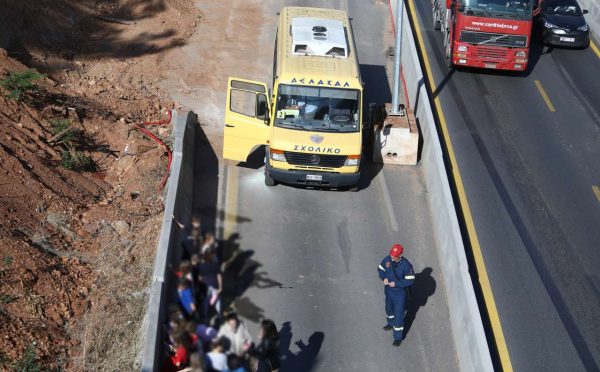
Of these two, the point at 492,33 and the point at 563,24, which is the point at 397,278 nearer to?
the point at 492,33

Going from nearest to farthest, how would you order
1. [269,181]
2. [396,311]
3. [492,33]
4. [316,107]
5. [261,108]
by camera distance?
[396,311] < [261,108] < [316,107] < [269,181] < [492,33]

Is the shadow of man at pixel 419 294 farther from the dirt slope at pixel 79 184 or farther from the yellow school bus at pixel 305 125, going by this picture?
the dirt slope at pixel 79 184

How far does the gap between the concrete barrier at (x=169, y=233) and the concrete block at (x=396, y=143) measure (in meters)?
4.58

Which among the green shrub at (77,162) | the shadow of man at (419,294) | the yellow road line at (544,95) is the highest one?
the green shrub at (77,162)

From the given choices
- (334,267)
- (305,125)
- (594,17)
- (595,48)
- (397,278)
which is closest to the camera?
(397,278)

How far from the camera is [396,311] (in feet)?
44.8

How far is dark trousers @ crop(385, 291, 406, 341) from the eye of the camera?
1354cm

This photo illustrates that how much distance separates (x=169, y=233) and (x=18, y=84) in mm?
5899

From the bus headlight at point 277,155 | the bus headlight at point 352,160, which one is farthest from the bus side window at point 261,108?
the bus headlight at point 352,160

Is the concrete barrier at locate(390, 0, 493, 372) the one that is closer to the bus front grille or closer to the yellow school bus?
the yellow school bus

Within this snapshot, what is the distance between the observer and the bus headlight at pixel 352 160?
17.0 meters

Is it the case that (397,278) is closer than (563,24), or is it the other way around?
(397,278)

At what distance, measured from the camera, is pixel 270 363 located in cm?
1242

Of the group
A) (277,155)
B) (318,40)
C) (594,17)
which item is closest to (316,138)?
(277,155)
